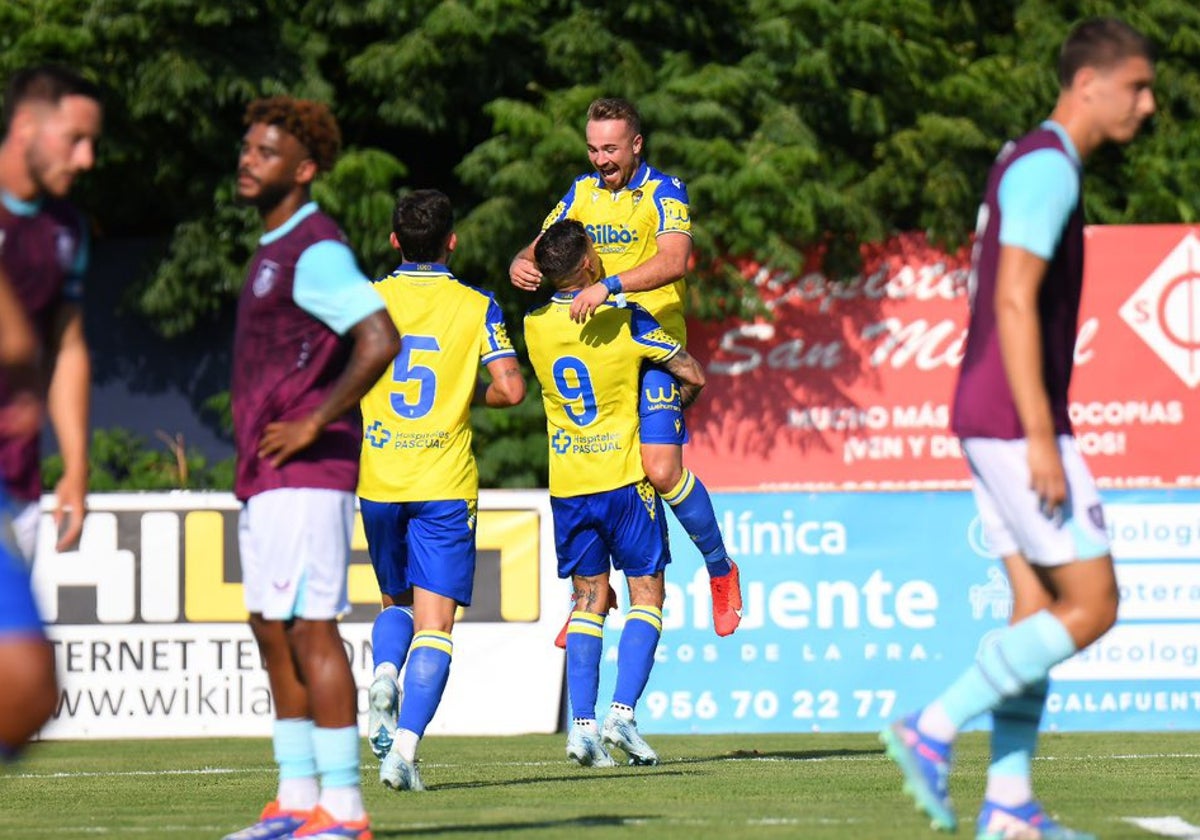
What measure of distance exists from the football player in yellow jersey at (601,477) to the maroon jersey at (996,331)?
13.2 feet

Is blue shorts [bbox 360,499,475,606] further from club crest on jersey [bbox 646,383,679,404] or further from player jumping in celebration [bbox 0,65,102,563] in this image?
player jumping in celebration [bbox 0,65,102,563]

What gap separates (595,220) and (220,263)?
913 cm

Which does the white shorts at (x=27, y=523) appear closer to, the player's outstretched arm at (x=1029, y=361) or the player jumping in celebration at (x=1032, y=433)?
the player jumping in celebration at (x=1032, y=433)

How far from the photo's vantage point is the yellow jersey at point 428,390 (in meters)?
9.16

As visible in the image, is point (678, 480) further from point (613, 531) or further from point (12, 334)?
point (12, 334)

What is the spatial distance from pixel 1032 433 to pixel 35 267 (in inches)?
110

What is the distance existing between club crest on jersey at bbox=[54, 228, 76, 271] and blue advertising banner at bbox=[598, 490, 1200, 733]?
809cm

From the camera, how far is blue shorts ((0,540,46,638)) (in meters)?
4.89

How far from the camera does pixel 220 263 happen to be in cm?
1917

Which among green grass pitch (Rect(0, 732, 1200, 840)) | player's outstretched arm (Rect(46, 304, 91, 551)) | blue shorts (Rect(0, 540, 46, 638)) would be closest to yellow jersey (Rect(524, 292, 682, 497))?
green grass pitch (Rect(0, 732, 1200, 840))

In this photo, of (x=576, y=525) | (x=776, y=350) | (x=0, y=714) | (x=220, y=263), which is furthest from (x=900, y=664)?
(x=0, y=714)

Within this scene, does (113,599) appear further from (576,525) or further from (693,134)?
(693,134)

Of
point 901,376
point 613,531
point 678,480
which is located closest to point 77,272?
point 613,531

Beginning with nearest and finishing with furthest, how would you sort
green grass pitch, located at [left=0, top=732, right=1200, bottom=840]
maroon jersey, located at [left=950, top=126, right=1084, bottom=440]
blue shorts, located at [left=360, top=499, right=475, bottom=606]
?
maroon jersey, located at [left=950, top=126, right=1084, bottom=440]
green grass pitch, located at [left=0, top=732, right=1200, bottom=840]
blue shorts, located at [left=360, top=499, right=475, bottom=606]
